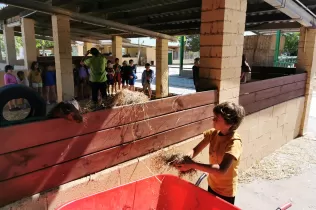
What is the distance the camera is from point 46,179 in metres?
2.20

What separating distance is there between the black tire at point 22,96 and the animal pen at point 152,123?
301mm

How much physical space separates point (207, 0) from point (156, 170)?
2596 millimetres

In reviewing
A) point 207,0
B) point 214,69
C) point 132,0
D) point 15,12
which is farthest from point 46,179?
point 15,12

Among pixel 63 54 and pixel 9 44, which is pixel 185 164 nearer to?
pixel 63 54

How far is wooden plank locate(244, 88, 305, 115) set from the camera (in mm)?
4798

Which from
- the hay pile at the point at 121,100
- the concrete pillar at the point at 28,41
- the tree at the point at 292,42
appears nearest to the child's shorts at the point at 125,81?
the concrete pillar at the point at 28,41

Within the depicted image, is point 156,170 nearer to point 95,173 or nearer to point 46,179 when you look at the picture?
point 95,173

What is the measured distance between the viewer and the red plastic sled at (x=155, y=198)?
78.1 inches

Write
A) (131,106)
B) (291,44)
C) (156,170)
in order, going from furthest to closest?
(291,44) → (156,170) → (131,106)

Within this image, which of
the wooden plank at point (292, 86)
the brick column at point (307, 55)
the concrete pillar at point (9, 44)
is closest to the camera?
the wooden plank at point (292, 86)

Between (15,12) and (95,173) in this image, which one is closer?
(95,173)

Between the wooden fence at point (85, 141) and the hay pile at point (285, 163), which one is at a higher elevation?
the wooden fence at point (85, 141)

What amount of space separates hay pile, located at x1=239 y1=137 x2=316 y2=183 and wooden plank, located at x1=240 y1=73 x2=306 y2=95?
65.4 inches

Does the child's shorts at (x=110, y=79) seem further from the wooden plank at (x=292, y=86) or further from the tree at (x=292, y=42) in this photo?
the tree at (x=292, y=42)
